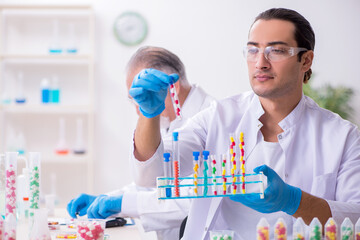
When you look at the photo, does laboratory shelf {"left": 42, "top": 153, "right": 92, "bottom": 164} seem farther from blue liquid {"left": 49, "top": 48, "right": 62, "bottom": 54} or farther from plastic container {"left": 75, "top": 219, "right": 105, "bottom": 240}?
plastic container {"left": 75, "top": 219, "right": 105, "bottom": 240}

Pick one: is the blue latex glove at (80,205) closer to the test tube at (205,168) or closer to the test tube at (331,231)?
the test tube at (205,168)

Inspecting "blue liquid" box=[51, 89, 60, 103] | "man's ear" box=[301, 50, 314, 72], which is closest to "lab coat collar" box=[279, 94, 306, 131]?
"man's ear" box=[301, 50, 314, 72]

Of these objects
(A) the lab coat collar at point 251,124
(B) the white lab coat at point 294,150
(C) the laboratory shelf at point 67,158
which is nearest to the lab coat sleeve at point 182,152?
(B) the white lab coat at point 294,150

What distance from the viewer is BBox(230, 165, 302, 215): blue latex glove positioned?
1.60 meters

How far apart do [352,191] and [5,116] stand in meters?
3.92

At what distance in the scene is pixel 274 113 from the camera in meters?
2.02

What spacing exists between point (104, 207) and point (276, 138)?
77cm

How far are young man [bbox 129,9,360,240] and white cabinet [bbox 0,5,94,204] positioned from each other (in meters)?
3.15

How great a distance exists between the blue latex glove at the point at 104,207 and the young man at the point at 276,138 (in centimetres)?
39

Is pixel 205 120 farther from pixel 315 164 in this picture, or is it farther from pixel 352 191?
pixel 352 191

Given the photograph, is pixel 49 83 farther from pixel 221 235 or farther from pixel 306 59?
pixel 221 235

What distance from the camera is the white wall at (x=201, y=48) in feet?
16.5

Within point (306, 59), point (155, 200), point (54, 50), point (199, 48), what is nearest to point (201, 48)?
point (199, 48)

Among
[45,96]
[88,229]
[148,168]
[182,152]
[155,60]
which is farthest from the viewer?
[45,96]
